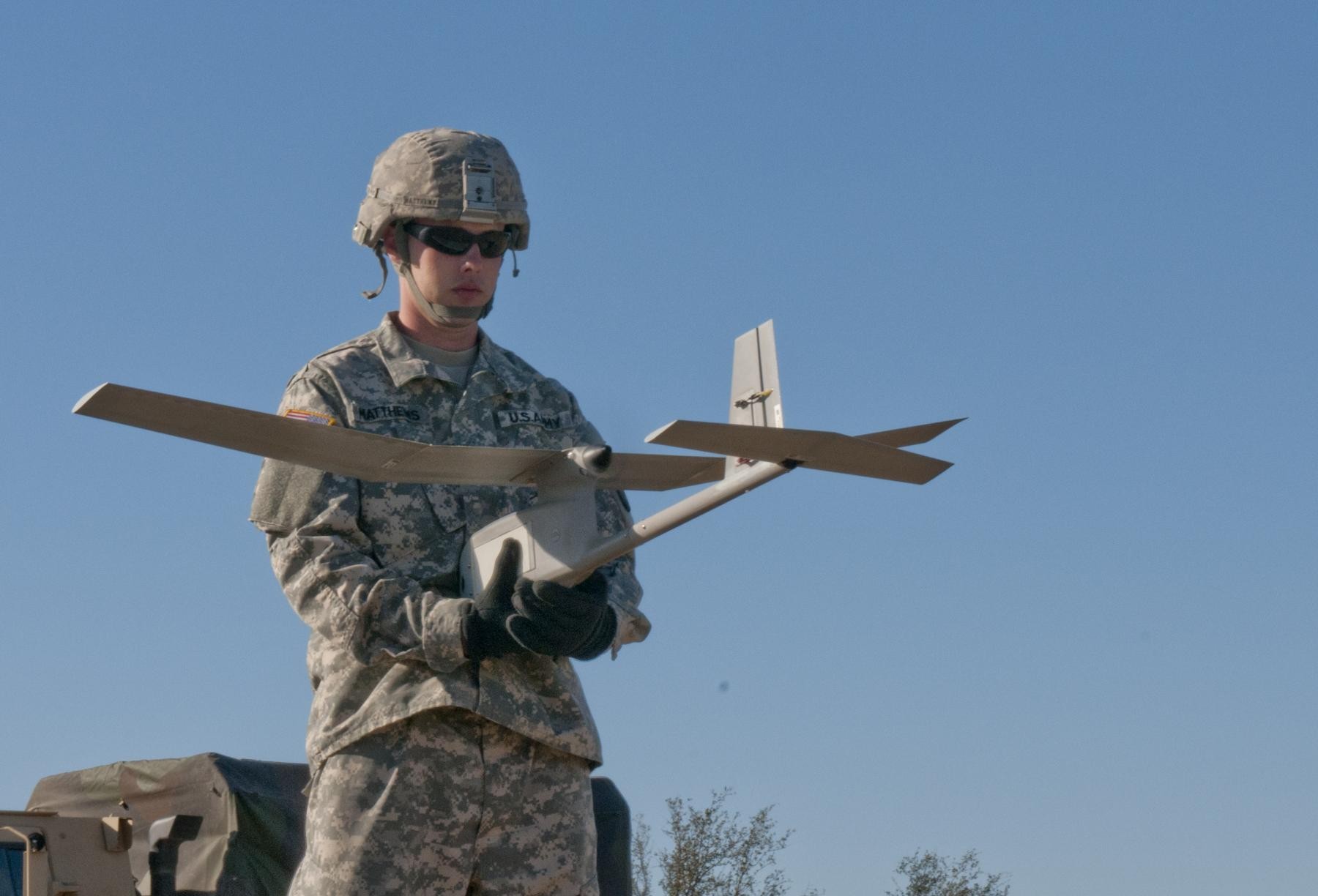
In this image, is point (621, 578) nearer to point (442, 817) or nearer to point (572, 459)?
point (572, 459)

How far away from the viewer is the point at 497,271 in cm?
545

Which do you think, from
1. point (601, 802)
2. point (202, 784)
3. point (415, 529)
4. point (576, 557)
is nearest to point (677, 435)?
point (576, 557)

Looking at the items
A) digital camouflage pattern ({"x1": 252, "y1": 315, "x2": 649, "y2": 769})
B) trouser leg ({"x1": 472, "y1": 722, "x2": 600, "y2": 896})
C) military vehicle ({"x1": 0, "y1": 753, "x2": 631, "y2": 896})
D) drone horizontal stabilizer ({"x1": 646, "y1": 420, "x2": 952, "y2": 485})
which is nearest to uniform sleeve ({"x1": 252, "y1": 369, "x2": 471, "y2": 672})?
digital camouflage pattern ({"x1": 252, "y1": 315, "x2": 649, "y2": 769})

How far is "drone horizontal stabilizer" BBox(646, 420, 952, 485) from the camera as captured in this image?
14.5 feet

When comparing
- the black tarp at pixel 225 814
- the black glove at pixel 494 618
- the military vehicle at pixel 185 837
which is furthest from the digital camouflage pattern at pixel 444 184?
the black tarp at pixel 225 814

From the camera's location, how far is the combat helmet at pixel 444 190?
17.5 ft

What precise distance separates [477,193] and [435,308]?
12.8 inches

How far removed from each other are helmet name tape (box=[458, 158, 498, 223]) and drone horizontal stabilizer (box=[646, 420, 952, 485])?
106 cm

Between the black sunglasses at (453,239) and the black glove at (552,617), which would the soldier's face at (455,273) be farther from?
→ the black glove at (552,617)

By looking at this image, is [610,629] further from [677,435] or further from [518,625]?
[677,435]

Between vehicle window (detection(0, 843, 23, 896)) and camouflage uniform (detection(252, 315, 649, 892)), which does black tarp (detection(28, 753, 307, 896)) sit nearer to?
vehicle window (detection(0, 843, 23, 896))

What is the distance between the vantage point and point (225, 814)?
27.5 feet

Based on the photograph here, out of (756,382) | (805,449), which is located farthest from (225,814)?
(805,449)

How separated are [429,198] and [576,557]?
1.14 m
